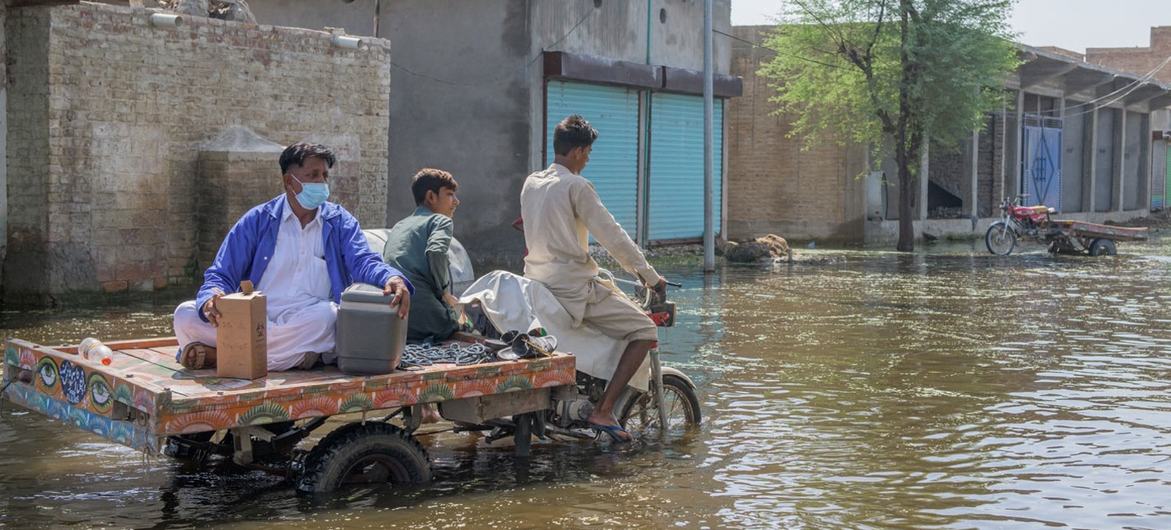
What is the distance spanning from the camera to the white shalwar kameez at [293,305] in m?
6.45

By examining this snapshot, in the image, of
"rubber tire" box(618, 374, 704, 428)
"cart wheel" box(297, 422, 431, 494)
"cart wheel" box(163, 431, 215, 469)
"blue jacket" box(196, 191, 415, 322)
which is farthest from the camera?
"rubber tire" box(618, 374, 704, 428)

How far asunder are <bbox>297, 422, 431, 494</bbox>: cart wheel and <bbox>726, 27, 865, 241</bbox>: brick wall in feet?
85.1

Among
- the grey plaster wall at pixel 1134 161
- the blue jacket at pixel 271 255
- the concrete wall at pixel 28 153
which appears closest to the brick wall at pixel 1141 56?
the grey plaster wall at pixel 1134 161

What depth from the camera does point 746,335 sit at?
1367cm

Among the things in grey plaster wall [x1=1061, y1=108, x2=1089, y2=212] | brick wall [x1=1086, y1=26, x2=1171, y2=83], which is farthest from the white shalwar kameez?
brick wall [x1=1086, y1=26, x2=1171, y2=83]

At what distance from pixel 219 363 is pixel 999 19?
967 inches

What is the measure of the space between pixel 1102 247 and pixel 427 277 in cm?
2289

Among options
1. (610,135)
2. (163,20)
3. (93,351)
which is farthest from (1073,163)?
(93,351)

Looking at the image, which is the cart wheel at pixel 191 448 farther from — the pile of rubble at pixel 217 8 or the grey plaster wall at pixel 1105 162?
the grey plaster wall at pixel 1105 162

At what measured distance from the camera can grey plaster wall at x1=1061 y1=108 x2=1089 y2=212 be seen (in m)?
44.5

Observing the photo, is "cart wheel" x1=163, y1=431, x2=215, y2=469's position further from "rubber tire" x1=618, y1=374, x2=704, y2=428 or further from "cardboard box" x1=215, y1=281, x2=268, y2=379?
"rubber tire" x1=618, y1=374, x2=704, y2=428

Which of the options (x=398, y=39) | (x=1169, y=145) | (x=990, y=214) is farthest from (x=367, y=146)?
(x=1169, y=145)

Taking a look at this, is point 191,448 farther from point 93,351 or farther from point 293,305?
point 293,305

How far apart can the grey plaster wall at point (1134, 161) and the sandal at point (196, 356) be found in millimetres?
48682
